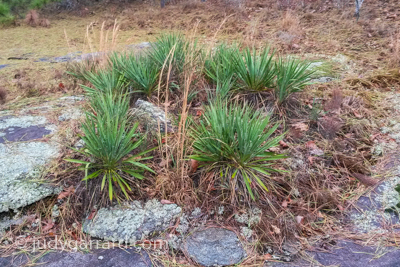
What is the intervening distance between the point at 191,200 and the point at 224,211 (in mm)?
257

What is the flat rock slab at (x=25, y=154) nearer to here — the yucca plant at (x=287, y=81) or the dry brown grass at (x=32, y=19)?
the yucca plant at (x=287, y=81)

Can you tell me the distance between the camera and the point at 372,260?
6.21ft

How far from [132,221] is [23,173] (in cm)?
97

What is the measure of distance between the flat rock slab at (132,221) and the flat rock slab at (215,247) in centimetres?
23

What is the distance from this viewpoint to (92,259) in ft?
6.26

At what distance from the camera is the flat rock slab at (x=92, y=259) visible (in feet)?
6.15

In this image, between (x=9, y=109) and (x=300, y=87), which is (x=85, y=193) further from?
(x=300, y=87)

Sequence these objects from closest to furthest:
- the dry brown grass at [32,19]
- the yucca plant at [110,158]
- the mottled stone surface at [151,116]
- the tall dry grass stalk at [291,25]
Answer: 1. the yucca plant at [110,158]
2. the mottled stone surface at [151,116]
3. the tall dry grass stalk at [291,25]
4. the dry brown grass at [32,19]

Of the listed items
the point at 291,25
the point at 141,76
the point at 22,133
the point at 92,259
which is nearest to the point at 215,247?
the point at 92,259

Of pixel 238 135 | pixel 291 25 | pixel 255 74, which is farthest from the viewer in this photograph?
pixel 291 25

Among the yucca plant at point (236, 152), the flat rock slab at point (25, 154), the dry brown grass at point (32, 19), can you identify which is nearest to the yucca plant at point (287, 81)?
the yucca plant at point (236, 152)

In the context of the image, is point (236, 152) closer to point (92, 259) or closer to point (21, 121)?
point (92, 259)

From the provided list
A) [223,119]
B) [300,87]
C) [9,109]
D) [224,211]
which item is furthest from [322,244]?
[9,109]

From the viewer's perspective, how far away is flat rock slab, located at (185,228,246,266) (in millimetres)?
1913
